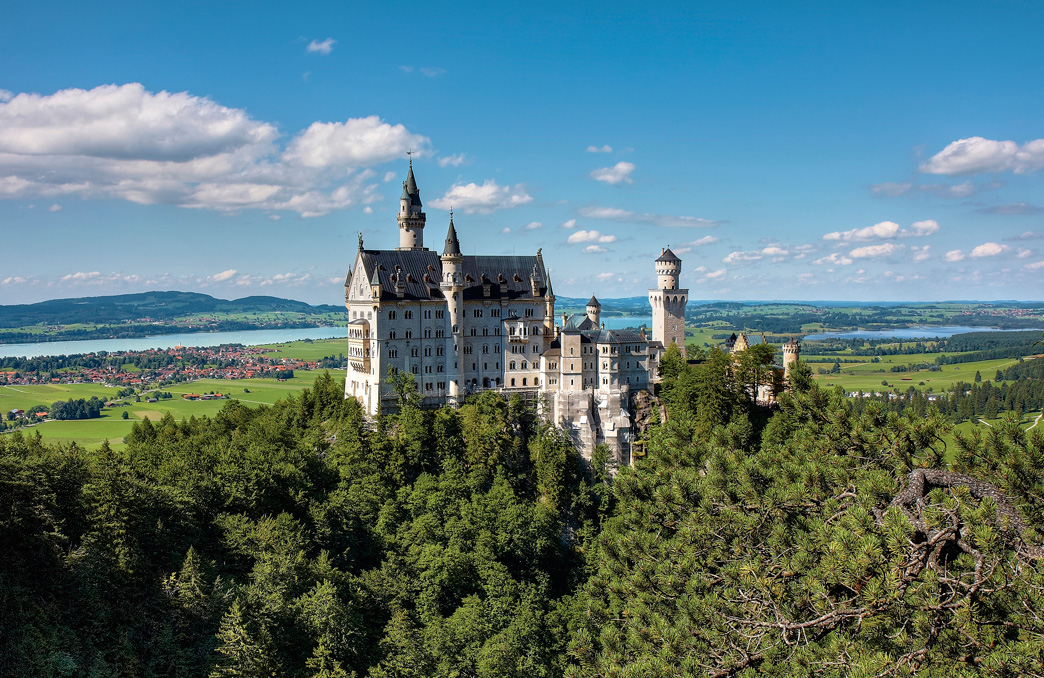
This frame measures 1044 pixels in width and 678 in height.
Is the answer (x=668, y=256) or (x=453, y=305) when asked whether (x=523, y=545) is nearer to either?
(x=453, y=305)

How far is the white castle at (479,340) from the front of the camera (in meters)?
65.2

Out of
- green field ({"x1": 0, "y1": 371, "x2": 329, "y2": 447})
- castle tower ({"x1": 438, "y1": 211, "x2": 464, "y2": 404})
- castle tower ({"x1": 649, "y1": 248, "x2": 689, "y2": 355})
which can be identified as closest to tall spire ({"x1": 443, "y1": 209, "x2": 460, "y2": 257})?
castle tower ({"x1": 438, "y1": 211, "x2": 464, "y2": 404})

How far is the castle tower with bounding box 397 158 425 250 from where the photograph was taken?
7150cm

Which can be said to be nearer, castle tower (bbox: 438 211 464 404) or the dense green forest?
the dense green forest

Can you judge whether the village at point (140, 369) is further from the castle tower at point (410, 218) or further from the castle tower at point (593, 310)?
the castle tower at point (593, 310)

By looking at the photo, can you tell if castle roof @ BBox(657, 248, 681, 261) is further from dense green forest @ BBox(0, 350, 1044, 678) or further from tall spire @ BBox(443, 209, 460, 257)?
tall spire @ BBox(443, 209, 460, 257)

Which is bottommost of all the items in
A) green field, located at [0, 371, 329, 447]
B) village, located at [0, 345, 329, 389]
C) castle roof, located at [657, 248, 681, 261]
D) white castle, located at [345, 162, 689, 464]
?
green field, located at [0, 371, 329, 447]

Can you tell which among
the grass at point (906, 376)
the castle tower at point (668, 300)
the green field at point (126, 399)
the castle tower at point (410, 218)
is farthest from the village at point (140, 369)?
the grass at point (906, 376)

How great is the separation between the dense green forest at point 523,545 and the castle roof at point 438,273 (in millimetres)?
8089

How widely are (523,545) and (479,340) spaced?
21.2 m

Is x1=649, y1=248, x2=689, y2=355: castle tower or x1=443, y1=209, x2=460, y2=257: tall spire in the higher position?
x1=443, y1=209, x2=460, y2=257: tall spire

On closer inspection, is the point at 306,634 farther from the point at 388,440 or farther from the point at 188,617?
the point at 388,440

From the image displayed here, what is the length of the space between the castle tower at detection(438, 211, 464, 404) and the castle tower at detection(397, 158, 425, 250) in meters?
5.60

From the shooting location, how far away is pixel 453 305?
66938mm
